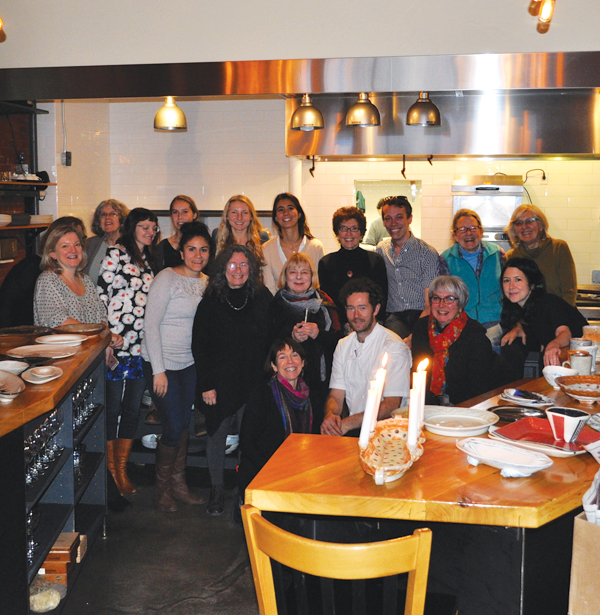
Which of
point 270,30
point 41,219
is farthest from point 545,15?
point 41,219

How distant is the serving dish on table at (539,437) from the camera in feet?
7.88

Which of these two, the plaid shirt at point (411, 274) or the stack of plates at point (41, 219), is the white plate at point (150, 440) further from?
the stack of plates at point (41, 219)

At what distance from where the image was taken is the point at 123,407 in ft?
13.9

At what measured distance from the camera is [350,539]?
290 cm

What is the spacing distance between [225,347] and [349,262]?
133 centimetres

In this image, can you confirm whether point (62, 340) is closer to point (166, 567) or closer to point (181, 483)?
point (166, 567)

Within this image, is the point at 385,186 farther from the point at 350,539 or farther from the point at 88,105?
the point at 350,539

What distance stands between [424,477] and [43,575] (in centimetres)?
182

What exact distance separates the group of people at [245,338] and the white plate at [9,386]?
128 centimetres

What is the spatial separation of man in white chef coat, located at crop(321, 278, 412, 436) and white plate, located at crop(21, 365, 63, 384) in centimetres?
148

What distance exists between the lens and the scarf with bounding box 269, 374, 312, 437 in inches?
147

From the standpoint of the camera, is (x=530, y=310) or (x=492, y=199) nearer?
(x=530, y=310)

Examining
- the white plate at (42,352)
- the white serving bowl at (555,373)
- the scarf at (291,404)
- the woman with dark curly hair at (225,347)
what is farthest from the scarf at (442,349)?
the white plate at (42,352)

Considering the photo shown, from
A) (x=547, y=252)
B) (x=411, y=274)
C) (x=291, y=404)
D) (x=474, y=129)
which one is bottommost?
(x=291, y=404)
